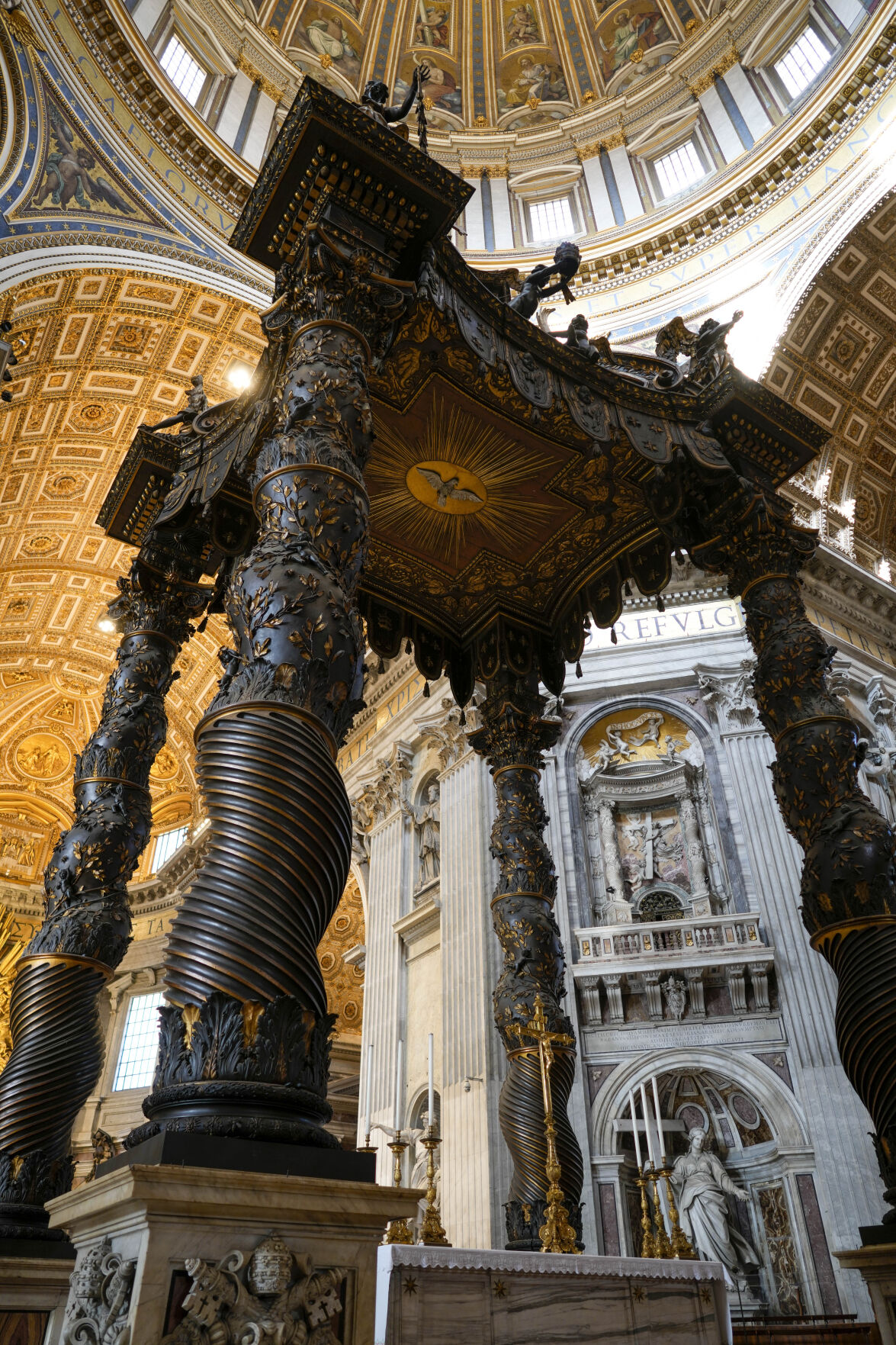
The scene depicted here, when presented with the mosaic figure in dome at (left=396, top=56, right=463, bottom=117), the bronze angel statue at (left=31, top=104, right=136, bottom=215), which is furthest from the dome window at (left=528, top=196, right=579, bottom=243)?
the bronze angel statue at (left=31, top=104, right=136, bottom=215)

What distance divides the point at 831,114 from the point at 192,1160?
17.1 metres

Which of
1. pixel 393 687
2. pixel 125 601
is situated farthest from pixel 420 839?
pixel 125 601

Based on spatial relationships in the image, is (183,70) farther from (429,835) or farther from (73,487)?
(429,835)

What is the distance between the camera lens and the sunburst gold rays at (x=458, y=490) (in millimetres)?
5562

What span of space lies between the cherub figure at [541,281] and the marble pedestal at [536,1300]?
4484mm

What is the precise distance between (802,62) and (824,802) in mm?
16426

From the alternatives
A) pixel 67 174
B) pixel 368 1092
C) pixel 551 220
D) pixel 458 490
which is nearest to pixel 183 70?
pixel 67 174

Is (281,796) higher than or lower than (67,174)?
lower

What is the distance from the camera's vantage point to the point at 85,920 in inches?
180

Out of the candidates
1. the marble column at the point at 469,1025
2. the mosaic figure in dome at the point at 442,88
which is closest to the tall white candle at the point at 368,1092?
the marble column at the point at 469,1025

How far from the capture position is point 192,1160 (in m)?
2.25

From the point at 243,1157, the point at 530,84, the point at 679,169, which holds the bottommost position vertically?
the point at 243,1157

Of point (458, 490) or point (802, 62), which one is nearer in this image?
point (458, 490)

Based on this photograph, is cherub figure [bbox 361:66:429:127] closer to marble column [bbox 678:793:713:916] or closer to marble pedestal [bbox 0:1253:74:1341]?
marble pedestal [bbox 0:1253:74:1341]
